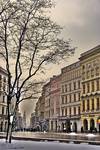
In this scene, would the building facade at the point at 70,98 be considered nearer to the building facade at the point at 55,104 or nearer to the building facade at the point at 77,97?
the building facade at the point at 77,97

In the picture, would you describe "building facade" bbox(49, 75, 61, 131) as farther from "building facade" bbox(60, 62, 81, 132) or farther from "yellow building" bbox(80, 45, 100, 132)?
"yellow building" bbox(80, 45, 100, 132)

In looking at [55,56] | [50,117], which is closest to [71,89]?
[50,117]

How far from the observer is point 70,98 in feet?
368

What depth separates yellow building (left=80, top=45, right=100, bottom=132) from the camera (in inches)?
3511

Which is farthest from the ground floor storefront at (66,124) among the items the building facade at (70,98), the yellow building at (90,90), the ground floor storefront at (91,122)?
the yellow building at (90,90)

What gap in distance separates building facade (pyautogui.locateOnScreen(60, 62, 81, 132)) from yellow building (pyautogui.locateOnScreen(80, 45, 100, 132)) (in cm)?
685

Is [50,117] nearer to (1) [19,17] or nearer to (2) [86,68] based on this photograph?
(2) [86,68]

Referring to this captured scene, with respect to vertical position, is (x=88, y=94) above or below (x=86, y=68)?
below

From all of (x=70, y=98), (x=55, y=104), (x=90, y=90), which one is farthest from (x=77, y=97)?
(x=55, y=104)

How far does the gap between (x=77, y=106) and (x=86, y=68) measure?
15381mm

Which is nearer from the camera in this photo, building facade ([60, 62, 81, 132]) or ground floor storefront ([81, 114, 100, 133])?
ground floor storefront ([81, 114, 100, 133])

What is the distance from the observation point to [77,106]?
106 meters

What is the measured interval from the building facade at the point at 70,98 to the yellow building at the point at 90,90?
6.85 metres

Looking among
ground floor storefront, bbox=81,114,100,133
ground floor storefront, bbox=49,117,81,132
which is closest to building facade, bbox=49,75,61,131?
ground floor storefront, bbox=49,117,81,132
